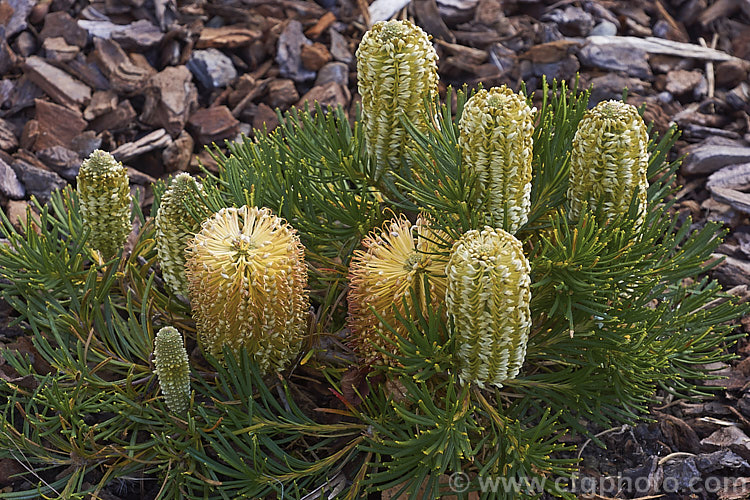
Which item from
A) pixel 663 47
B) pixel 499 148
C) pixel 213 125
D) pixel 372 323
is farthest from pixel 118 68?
pixel 663 47

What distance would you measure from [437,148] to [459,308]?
A: 434mm

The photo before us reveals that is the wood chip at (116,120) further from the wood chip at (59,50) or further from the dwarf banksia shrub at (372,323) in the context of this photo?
the dwarf banksia shrub at (372,323)

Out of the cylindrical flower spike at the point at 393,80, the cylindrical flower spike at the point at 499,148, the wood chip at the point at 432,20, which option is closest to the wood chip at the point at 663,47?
the wood chip at the point at 432,20

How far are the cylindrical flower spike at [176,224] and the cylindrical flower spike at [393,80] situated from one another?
1.61ft

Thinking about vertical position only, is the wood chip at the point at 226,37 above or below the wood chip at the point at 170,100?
above

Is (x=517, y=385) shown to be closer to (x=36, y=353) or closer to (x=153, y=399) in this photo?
(x=153, y=399)

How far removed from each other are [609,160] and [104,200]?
4.15 feet

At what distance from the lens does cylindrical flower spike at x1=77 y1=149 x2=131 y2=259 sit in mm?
1900

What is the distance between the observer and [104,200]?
193 cm

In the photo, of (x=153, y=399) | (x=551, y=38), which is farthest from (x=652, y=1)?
(x=153, y=399)

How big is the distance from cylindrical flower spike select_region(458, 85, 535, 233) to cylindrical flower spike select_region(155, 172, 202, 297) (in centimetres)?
73

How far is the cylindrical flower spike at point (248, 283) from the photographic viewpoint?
63.7 inches

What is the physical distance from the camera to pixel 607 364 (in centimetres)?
181

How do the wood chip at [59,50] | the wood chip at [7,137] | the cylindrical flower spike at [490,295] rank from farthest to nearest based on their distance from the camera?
the wood chip at [59,50] → the wood chip at [7,137] → the cylindrical flower spike at [490,295]
